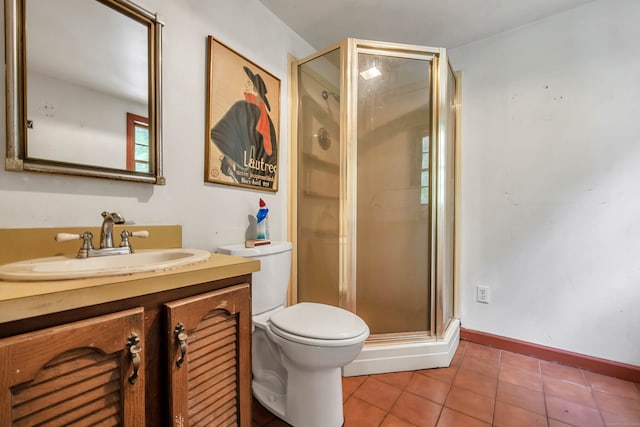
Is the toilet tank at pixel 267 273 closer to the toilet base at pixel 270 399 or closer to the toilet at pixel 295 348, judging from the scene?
the toilet at pixel 295 348

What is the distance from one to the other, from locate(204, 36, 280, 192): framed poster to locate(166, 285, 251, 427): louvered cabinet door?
0.72 meters

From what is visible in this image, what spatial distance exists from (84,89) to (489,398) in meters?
2.15

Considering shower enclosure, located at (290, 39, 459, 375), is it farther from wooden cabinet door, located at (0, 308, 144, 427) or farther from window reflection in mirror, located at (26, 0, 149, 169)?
wooden cabinet door, located at (0, 308, 144, 427)

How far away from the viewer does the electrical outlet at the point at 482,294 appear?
1902 millimetres

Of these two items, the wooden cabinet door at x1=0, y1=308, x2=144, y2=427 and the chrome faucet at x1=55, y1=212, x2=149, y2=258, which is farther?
the chrome faucet at x1=55, y1=212, x2=149, y2=258

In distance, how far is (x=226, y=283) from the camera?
0.81 metres

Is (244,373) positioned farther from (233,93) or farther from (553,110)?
(553,110)

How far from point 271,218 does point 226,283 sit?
34.5 inches

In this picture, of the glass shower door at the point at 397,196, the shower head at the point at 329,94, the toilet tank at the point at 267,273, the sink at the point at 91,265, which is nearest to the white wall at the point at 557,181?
the glass shower door at the point at 397,196

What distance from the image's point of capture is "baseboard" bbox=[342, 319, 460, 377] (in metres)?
1.53

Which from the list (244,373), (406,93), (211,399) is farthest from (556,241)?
(211,399)

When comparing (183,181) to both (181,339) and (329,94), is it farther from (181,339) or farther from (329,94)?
(329,94)

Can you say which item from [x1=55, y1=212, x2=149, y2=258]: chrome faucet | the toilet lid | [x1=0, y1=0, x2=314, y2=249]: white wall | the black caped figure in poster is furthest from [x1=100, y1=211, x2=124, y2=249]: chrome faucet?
the toilet lid

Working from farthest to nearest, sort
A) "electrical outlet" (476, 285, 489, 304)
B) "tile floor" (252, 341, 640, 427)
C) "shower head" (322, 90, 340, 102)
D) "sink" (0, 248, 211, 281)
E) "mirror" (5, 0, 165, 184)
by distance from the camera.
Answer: "electrical outlet" (476, 285, 489, 304) < "shower head" (322, 90, 340, 102) < "tile floor" (252, 341, 640, 427) < "mirror" (5, 0, 165, 184) < "sink" (0, 248, 211, 281)
